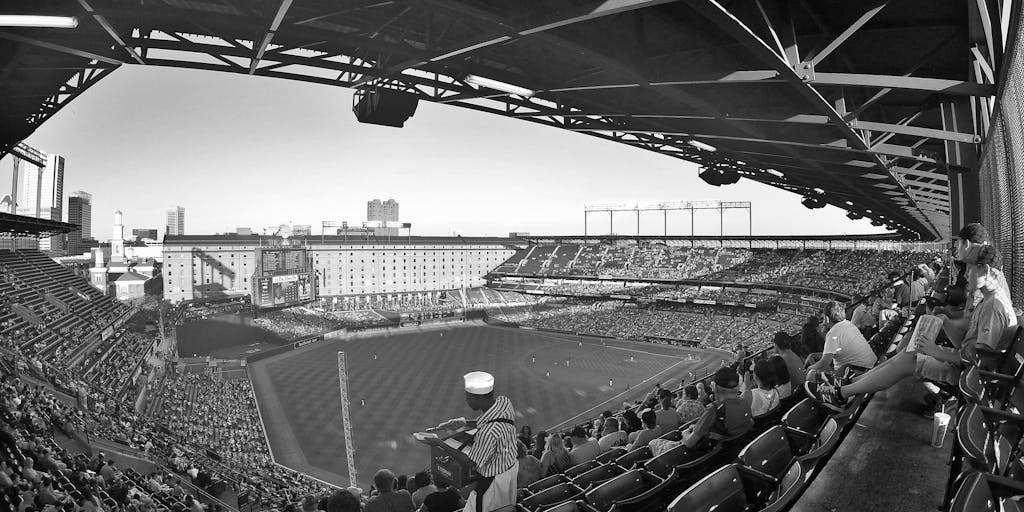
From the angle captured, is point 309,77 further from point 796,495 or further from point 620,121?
point 796,495

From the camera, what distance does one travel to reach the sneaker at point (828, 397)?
11.3 ft

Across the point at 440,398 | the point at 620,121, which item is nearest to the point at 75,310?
the point at 440,398

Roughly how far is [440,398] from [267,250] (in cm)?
3625

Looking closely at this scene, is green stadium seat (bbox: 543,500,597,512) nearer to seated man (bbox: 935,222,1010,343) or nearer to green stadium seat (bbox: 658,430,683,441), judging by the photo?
green stadium seat (bbox: 658,430,683,441)

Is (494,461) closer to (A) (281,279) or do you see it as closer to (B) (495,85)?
(B) (495,85)

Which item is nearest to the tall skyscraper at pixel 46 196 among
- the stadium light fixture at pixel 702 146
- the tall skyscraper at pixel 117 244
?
the tall skyscraper at pixel 117 244

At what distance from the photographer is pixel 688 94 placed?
6.49m

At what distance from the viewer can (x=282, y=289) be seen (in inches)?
2110

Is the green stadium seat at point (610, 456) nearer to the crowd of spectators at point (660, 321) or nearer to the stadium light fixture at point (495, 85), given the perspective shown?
the stadium light fixture at point (495, 85)

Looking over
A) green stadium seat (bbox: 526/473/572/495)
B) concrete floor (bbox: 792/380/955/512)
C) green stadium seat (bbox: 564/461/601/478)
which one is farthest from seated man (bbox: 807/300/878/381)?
green stadium seat (bbox: 526/473/572/495)

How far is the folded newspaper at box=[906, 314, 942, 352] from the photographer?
368 cm

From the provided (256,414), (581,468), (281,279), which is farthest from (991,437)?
(281,279)

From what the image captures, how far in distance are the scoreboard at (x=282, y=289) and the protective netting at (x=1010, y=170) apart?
179ft

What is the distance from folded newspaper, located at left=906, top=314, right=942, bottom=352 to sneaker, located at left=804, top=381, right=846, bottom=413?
638 millimetres
